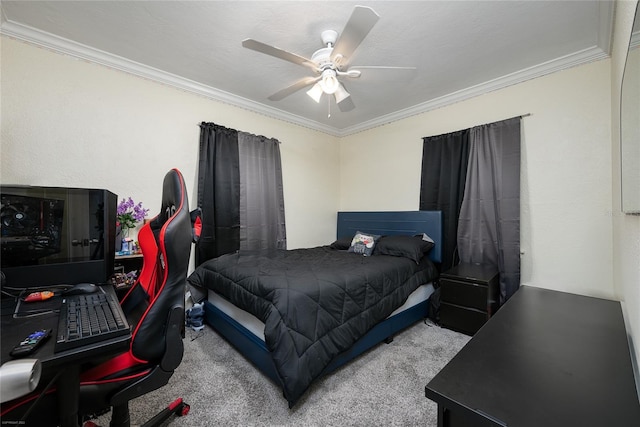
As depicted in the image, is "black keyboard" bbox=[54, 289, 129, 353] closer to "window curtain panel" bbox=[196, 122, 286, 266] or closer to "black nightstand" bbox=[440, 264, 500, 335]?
"window curtain panel" bbox=[196, 122, 286, 266]


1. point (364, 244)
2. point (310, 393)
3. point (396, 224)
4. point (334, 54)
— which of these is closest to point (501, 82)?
point (396, 224)

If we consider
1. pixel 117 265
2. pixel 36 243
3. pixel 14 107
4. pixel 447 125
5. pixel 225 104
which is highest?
pixel 225 104

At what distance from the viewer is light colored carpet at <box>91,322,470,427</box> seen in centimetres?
152

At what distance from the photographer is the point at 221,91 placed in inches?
120

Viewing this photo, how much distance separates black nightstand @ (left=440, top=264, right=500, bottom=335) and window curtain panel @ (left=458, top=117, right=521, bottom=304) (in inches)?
6.1

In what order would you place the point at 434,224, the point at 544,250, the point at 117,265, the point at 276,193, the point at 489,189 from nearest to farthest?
the point at 117,265 < the point at 544,250 < the point at 489,189 < the point at 434,224 < the point at 276,193

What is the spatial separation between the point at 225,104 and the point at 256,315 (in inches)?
102

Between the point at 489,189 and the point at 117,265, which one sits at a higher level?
the point at 489,189

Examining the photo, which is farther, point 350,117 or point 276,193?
point 350,117

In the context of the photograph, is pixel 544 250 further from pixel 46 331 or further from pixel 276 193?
pixel 46 331

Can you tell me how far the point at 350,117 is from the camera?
152 inches

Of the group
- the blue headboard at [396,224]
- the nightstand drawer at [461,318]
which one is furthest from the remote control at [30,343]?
the blue headboard at [396,224]

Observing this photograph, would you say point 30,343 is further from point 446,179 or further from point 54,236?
point 446,179

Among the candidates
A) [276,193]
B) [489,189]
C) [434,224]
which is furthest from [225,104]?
[489,189]
